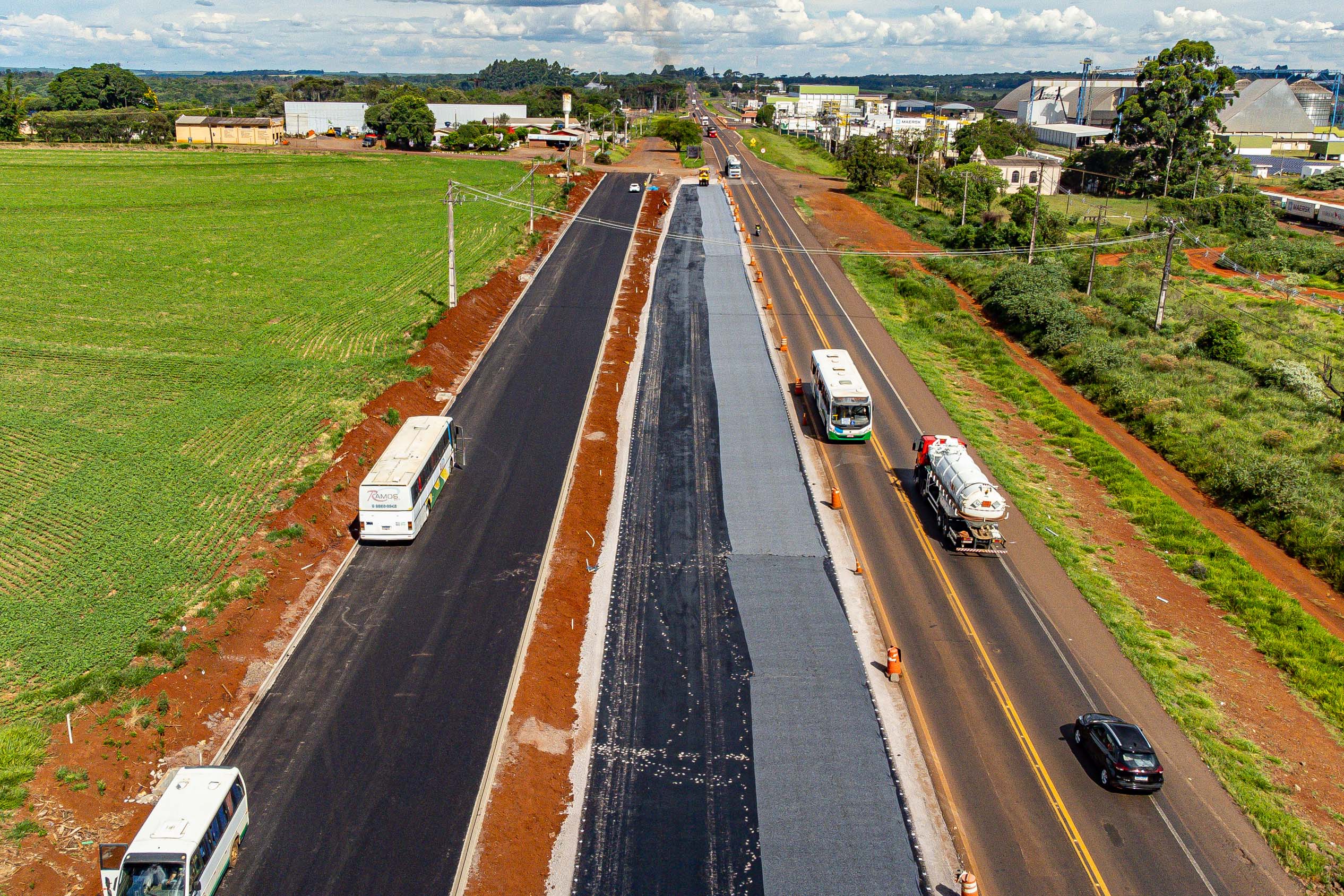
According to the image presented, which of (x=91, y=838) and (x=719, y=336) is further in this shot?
(x=719, y=336)

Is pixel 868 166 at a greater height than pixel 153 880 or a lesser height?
greater

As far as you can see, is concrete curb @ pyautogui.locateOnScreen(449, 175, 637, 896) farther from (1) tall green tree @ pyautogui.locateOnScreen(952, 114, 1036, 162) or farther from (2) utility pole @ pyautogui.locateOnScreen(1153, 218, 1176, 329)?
(1) tall green tree @ pyautogui.locateOnScreen(952, 114, 1036, 162)

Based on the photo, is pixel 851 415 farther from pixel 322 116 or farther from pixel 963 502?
pixel 322 116

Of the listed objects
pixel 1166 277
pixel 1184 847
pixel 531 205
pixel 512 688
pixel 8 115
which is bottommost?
pixel 1184 847

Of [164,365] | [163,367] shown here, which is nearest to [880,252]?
[164,365]

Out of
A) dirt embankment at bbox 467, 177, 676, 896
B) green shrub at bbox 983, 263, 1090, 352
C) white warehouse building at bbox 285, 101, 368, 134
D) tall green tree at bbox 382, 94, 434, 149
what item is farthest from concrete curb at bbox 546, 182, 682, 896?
white warehouse building at bbox 285, 101, 368, 134

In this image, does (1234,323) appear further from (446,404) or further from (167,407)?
(167,407)

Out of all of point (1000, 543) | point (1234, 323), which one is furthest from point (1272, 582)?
point (1234, 323)

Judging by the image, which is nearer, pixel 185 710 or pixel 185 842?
pixel 185 842
